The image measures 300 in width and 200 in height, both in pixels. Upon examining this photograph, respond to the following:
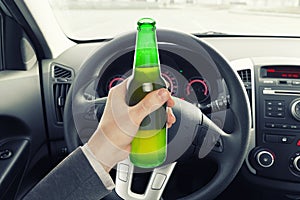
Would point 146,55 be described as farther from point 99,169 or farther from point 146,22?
point 99,169

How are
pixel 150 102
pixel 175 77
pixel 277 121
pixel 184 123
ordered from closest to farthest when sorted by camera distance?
pixel 150 102 → pixel 184 123 → pixel 175 77 → pixel 277 121

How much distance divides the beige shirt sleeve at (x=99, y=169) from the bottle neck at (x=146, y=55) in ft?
0.60

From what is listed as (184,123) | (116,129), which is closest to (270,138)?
(184,123)

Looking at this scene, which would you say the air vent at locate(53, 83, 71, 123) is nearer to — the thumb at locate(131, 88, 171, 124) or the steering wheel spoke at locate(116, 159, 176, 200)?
the steering wheel spoke at locate(116, 159, 176, 200)

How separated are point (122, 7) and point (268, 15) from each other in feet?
2.27

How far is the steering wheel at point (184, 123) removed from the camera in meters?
1.28

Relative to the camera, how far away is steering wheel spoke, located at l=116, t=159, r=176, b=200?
4.27 feet

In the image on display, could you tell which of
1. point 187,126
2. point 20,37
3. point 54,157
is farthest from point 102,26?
point 187,126

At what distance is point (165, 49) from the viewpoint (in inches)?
61.6

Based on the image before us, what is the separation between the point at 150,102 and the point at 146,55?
0.31 feet

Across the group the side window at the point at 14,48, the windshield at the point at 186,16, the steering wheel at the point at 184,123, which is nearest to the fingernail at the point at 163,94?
the steering wheel at the point at 184,123

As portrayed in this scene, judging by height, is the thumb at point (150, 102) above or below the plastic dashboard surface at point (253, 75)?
above

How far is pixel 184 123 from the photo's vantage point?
49.4 inches

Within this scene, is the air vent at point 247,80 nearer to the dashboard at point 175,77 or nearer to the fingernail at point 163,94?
the dashboard at point 175,77
